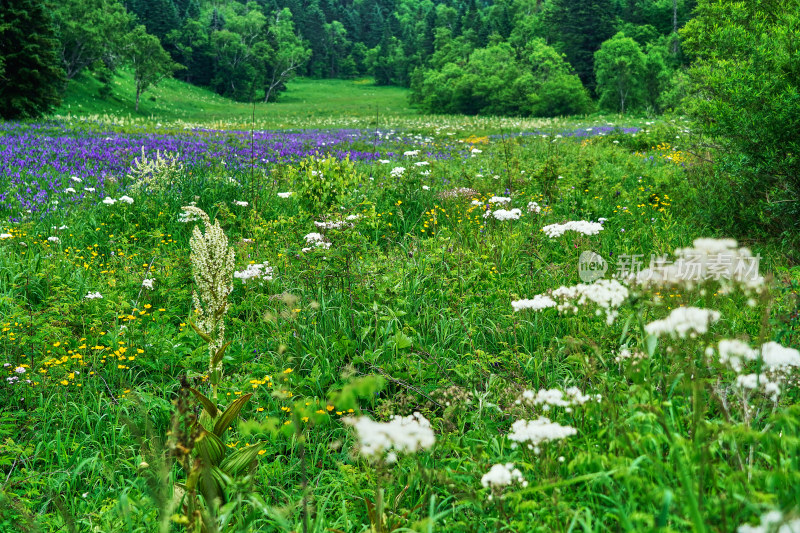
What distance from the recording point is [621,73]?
43125mm

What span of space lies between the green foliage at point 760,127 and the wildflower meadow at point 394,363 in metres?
0.38

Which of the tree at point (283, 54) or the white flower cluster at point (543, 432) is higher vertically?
the tree at point (283, 54)

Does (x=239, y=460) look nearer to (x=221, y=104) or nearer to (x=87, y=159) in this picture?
(x=87, y=159)

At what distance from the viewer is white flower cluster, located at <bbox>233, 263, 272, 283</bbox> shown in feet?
13.5

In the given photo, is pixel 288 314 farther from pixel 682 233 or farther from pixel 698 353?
pixel 682 233

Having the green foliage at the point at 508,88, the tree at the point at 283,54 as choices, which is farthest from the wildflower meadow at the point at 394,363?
the tree at the point at 283,54

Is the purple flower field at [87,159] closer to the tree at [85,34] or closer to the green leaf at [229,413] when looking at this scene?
the green leaf at [229,413]

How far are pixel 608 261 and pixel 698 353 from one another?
2.28m

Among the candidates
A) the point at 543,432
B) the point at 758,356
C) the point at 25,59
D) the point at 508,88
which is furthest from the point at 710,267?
the point at 508,88

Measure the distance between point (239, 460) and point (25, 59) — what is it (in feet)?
83.8

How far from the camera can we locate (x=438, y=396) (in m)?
3.12

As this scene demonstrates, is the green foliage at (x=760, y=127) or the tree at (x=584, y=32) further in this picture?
the tree at (x=584, y=32)

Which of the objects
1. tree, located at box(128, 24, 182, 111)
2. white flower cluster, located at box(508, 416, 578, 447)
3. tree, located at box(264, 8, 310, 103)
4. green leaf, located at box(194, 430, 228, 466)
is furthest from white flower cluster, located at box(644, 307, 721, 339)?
tree, located at box(264, 8, 310, 103)

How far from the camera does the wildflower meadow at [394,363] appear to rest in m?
1.75
